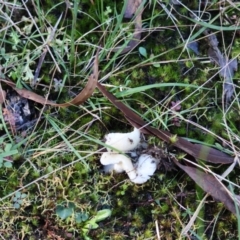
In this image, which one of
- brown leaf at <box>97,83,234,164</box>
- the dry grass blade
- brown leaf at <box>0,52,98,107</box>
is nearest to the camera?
brown leaf at <box>0,52,98,107</box>

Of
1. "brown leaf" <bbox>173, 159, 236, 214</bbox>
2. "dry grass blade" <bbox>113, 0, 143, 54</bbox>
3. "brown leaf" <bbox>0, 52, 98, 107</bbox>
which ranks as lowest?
"brown leaf" <bbox>173, 159, 236, 214</bbox>

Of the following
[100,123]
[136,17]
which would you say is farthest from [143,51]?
[100,123]

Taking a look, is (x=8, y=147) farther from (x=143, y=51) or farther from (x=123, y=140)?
(x=143, y=51)

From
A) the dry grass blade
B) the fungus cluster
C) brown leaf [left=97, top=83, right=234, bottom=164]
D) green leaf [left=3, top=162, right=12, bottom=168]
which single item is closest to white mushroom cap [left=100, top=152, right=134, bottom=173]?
the fungus cluster

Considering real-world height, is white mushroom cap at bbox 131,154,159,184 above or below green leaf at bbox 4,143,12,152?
below

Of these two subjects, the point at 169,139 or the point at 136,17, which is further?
the point at 136,17

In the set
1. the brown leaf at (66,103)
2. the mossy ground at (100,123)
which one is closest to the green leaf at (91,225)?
the mossy ground at (100,123)

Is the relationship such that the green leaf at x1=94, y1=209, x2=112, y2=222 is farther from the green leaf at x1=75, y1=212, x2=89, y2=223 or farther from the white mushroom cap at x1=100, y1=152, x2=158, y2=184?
the white mushroom cap at x1=100, y1=152, x2=158, y2=184

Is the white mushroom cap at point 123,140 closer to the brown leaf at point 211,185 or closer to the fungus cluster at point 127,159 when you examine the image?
the fungus cluster at point 127,159
